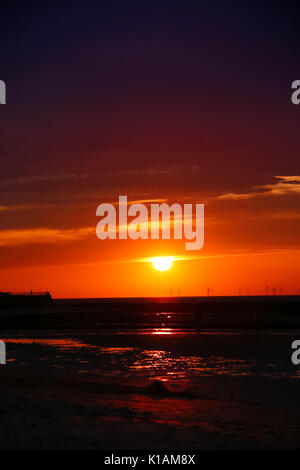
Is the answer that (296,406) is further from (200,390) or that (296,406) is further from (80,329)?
(80,329)

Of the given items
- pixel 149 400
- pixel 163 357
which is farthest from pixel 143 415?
pixel 163 357

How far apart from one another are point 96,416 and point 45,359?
14655 mm

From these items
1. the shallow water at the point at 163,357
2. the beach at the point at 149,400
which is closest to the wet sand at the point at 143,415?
the beach at the point at 149,400

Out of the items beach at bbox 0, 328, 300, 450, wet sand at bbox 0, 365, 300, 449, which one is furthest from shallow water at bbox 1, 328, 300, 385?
wet sand at bbox 0, 365, 300, 449

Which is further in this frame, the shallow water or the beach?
the shallow water

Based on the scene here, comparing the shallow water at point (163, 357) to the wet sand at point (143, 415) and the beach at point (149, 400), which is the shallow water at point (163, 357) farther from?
the wet sand at point (143, 415)

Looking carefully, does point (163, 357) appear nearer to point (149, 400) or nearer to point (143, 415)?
point (149, 400)

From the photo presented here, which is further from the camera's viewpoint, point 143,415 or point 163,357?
point 163,357

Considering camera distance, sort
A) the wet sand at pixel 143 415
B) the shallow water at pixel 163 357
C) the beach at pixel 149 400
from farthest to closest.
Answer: the shallow water at pixel 163 357, the beach at pixel 149 400, the wet sand at pixel 143 415

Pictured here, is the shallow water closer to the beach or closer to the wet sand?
the beach

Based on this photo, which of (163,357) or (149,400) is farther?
(163,357)

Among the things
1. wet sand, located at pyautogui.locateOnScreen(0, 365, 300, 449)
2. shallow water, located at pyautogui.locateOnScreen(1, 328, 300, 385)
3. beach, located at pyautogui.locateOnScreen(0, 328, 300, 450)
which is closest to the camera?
wet sand, located at pyautogui.locateOnScreen(0, 365, 300, 449)

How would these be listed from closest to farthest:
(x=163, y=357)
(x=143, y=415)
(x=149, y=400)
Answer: (x=143, y=415) → (x=149, y=400) → (x=163, y=357)

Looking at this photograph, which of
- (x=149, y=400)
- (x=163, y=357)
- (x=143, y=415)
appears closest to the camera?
(x=143, y=415)
